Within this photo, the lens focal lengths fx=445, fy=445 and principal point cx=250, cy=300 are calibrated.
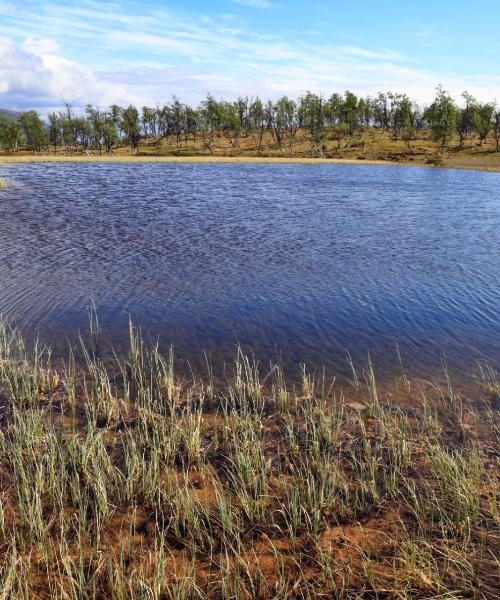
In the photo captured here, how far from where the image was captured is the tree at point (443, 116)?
114 meters

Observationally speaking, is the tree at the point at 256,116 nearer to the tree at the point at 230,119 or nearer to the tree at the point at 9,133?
the tree at the point at 230,119

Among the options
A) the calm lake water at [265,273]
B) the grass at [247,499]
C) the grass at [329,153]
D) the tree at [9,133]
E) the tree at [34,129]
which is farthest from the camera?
the tree at [34,129]

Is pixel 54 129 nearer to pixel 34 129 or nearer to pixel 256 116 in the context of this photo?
pixel 34 129

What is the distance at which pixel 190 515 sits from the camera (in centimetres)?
710

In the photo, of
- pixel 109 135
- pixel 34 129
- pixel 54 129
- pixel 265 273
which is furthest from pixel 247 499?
pixel 54 129

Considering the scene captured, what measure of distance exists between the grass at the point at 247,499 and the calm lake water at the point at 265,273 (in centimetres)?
355

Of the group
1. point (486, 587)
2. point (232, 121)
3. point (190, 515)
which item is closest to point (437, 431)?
point (486, 587)

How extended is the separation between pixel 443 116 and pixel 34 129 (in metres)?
113

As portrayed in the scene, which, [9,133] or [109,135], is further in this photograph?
[109,135]

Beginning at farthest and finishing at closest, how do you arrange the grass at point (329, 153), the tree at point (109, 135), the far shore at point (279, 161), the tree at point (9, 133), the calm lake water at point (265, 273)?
the tree at point (109, 135) < the tree at point (9, 133) < the grass at point (329, 153) < the far shore at point (279, 161) < the calm lake water at point (265, 273)

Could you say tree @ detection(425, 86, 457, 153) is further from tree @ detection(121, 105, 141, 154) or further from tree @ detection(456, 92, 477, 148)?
tree @ detection(121, 105, 141, 154)

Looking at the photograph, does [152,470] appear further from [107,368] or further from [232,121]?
[232,121]

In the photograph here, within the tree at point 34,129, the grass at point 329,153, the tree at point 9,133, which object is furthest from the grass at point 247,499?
the tree at point 9,133

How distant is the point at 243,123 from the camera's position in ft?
518
